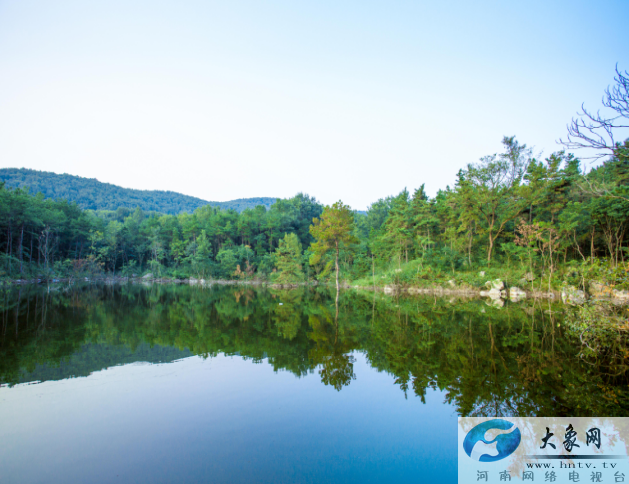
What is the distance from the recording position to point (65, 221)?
4284cm

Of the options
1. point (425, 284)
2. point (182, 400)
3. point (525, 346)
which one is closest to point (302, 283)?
point (425, 284)

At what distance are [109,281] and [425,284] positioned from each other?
3710 cm

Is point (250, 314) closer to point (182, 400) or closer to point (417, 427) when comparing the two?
point (182, 400)

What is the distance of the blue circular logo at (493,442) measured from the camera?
385 cm

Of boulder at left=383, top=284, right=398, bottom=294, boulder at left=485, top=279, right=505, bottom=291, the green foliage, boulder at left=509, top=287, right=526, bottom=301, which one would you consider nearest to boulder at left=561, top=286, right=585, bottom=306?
boulder at left=509, top=287, right=526, bottom=301

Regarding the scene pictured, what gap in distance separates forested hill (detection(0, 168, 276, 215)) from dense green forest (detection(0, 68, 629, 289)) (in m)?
32.6

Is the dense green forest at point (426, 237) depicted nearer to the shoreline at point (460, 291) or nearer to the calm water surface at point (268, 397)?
the shoreline at point (460, 291)

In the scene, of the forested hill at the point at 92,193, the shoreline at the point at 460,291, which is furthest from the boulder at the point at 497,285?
the forested hill at the point at 92,193

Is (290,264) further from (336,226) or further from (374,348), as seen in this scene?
(374,348)

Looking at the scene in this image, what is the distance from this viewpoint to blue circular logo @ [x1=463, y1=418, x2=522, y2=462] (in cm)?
385

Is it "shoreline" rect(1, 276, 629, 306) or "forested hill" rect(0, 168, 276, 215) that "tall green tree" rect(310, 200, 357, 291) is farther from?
"forested hill" rect(0, 168, 276, 215)

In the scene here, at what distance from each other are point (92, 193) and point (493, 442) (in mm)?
109603

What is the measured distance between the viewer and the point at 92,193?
9231 cm

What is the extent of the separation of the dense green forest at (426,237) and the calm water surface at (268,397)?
148 inches
